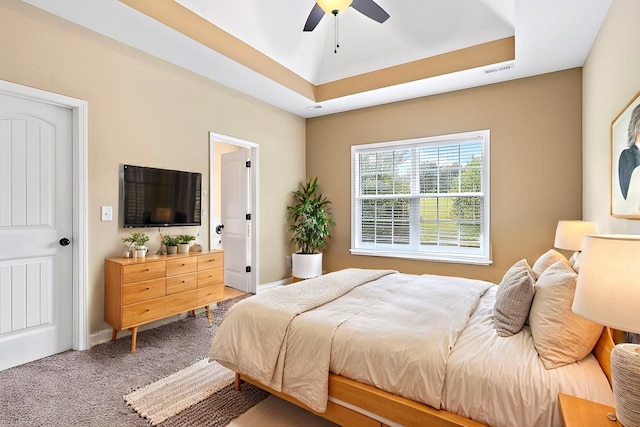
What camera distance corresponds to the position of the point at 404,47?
3922 millimetres

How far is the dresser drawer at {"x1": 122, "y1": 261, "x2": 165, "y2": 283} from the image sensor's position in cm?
274

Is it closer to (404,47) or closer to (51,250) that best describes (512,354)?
(51,250)

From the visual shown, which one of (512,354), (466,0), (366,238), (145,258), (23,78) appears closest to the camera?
(512,354)

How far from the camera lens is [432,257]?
4383 millimetres

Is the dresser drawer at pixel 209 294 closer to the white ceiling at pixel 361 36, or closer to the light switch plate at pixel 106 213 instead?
the light switch plate at pixel 106 213

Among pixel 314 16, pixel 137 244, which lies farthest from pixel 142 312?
pixel 314 16

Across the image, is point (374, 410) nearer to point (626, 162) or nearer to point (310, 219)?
point (626, 162)

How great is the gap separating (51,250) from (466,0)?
457cm

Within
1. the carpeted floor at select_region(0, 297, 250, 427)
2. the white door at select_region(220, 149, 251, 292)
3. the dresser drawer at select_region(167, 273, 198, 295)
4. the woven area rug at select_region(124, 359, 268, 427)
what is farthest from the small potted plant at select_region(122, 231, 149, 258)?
the white door at select_region(220, 149, 251, 292)

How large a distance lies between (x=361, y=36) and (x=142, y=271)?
3.60m

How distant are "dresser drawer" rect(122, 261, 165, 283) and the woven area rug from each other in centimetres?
88

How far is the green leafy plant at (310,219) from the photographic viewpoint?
4949 millimetres

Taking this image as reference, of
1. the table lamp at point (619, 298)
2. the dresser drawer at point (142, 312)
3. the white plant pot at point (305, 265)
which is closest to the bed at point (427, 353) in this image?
the table lamp at point (619, 298)

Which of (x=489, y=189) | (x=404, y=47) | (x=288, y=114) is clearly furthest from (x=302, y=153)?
(x=489, y=189)
